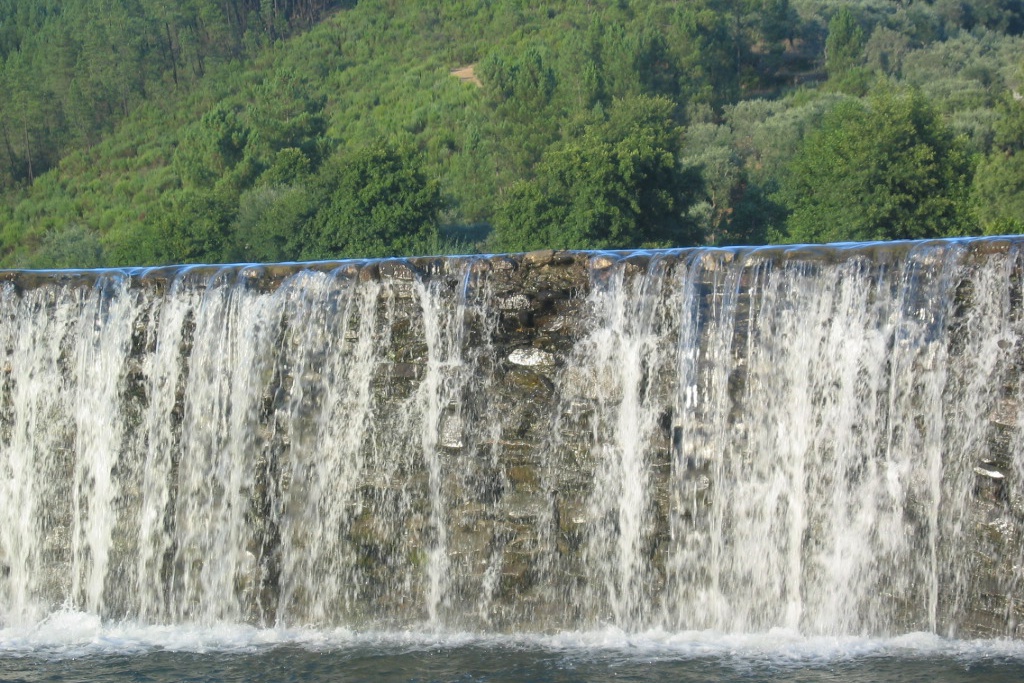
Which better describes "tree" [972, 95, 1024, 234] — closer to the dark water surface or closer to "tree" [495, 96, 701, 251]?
"tree" [495, 96, 701, 251]

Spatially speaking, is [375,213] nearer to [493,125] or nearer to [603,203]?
[603,203]

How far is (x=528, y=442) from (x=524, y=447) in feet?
0.18

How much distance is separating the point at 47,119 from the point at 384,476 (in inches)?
2419

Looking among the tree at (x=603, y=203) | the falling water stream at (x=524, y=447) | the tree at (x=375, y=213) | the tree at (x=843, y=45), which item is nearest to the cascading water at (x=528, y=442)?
the falling water stream at (x=524, y=447)

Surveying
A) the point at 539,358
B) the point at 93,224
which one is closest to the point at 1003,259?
the point at 539,358

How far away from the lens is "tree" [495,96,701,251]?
34.6 metres

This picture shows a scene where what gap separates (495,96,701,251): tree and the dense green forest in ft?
0.27

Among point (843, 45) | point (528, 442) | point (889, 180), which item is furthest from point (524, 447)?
point (843, 45)

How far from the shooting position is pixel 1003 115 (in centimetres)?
3700

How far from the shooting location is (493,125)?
56.0 m

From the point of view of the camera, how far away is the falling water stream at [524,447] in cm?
1021

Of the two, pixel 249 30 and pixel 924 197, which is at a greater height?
pixel 249 30

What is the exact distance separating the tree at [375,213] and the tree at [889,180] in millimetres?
10145

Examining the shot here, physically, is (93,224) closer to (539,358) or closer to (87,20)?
(87,20)
